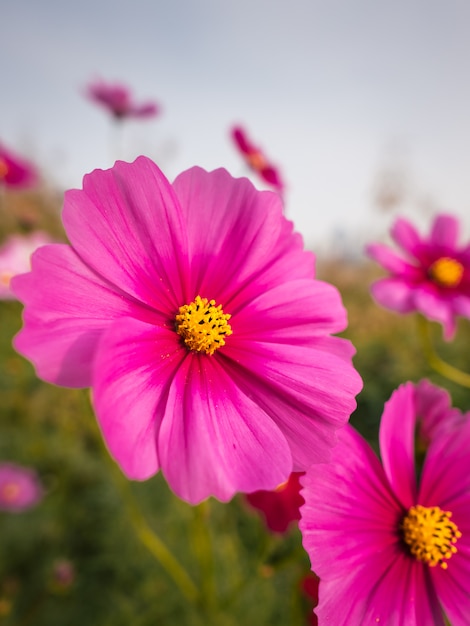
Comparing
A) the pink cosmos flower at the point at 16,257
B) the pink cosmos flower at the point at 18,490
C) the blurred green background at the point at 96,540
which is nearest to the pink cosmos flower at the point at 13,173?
the blurred green background at the point at 96,540

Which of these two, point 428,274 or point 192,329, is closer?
point 192,329

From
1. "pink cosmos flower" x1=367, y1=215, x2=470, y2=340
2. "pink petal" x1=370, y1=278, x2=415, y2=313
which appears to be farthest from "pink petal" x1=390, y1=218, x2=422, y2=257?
"pink petal" x1=370, y1=278, x2=415, y2=313

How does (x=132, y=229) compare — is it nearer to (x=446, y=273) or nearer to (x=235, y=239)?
(x=235, y=239)

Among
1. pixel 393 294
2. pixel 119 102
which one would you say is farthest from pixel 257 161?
pixel 393 294

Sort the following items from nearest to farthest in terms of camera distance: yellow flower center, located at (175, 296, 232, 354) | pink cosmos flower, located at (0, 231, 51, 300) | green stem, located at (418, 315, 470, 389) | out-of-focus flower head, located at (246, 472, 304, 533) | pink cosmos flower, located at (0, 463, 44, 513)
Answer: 1. yellow flower center, located at (175, 296, 232, 354)
2. out-of-focus flower head, located at (246, 472, 304, 533)
3. green stem, located at (418, 315, 470, 389)
4. pink cosmos flower, located at (0, 231, 51, 300)
5. pink cosmos flower, located at (0, 463, 44, 513)

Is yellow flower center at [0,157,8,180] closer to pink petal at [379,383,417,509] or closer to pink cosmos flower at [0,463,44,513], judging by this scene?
pink cosmos flower at [0,463,44,513]

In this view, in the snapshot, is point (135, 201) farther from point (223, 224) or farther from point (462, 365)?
point (462, 365)

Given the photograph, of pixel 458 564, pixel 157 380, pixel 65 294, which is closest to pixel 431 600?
pixel 458 564
